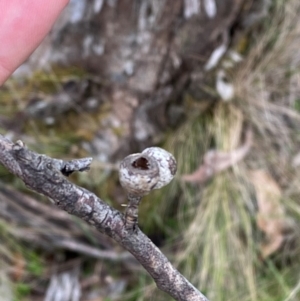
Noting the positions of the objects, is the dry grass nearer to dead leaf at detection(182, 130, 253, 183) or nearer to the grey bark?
dead leaf at detection(182, 130, 253, 183)

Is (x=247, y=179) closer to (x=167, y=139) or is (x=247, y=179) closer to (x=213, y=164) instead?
(x=213, y=164)

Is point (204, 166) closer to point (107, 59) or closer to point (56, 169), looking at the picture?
point (107, 59)

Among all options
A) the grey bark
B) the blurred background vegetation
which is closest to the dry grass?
the blurred background vegetation

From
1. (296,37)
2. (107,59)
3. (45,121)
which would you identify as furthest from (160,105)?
(296,37)

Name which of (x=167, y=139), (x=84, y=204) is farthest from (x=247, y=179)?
(x=84, y=204)

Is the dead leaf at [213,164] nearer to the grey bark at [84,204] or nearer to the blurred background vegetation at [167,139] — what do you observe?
the blurred background vegetation at [167,139]

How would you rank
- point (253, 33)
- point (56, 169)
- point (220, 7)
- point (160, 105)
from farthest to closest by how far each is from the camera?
point (253, 33), point (160, 105), point (220, 7), point (56, 169)

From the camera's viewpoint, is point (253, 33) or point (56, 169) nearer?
point (56, 169)
